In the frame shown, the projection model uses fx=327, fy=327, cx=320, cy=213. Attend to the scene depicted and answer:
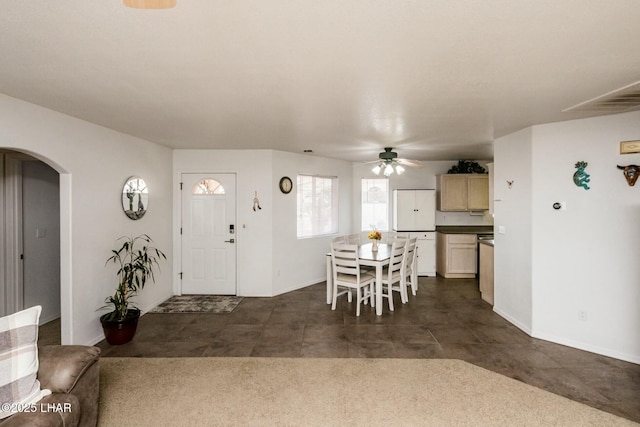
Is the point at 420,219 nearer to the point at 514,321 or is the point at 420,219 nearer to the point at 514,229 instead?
the point at 514,229

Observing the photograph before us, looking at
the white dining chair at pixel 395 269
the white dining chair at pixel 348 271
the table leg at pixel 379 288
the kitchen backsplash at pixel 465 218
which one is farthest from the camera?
the kitchen backsplash at pixel 465 218

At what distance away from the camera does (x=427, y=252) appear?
21.4ft

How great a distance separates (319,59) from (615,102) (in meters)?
2.65

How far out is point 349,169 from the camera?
6816 mm

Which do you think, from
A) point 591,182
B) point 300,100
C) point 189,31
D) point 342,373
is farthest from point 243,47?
point 591,182

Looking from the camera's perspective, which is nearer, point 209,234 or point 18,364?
point 18,364

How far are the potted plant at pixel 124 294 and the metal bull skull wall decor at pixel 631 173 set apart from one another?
201 inches

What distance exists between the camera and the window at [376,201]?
707cm

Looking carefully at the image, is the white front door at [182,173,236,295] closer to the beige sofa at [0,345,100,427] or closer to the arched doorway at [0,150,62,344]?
the arched doorway at [0,150,62,344]

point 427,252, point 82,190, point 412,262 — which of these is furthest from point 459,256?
point 82,190

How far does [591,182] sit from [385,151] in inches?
103

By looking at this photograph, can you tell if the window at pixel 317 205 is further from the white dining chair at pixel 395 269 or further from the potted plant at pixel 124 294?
the potted plant at pixel 124 294

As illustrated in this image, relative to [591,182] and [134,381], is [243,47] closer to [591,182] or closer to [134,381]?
[134,381]

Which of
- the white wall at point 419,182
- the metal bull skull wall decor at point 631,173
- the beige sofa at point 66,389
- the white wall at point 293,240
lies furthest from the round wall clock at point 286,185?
the metal bull skull wall decor at point 631,173
